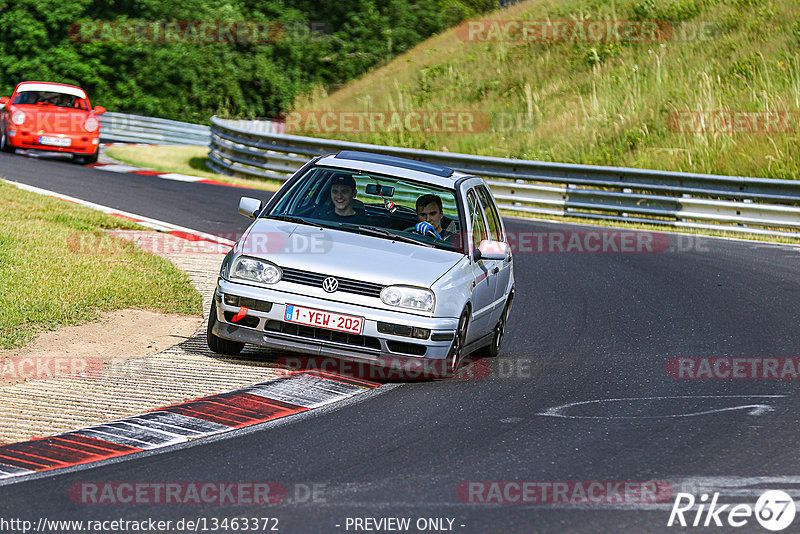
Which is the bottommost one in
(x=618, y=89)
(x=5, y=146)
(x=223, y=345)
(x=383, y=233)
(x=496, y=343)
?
(x=496, y=343)

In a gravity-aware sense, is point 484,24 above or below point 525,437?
above

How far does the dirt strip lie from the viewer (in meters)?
6.90

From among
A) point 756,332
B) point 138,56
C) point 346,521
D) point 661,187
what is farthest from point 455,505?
point 138,56

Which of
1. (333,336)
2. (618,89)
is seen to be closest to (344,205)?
(333,336)

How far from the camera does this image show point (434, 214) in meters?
9.30

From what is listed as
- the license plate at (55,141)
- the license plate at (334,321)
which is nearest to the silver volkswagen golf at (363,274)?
the license plate at (334,321)

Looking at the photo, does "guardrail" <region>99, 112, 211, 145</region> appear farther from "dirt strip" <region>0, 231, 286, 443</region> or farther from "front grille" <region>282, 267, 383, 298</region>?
"front grille" <region>282, 267, 383, 298</region>

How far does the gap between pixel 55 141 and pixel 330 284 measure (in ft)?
62.0

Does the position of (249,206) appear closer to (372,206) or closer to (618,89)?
(372,206)

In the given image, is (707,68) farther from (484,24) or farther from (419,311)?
(419,311)

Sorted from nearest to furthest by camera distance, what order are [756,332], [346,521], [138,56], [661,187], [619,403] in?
[346,521]
[619,403]
[756,332]
[661,187]
[138,56]

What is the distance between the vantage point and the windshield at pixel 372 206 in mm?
9078

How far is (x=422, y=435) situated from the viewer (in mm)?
6789

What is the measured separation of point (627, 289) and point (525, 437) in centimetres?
718
